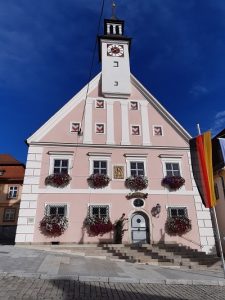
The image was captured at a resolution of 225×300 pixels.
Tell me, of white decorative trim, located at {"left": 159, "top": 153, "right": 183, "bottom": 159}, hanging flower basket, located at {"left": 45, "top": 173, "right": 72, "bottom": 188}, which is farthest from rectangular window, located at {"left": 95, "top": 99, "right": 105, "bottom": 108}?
hanging flower basket, located at {"left": 45, "top": 173, "right": 72, "bottom": 188}

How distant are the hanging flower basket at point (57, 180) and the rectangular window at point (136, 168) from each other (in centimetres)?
451

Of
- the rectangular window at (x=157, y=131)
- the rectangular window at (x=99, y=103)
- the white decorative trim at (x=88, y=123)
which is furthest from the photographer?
the rectangular window at (x=99, y=103)

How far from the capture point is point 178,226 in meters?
17.2

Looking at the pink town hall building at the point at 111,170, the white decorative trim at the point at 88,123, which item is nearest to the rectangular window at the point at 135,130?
the pink town hall building at the point at 111,170

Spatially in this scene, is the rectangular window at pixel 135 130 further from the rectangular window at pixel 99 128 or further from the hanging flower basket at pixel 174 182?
the hanging flower basket at pixel 174 182

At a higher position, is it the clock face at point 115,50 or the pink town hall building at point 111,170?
the clock face at point 115,50

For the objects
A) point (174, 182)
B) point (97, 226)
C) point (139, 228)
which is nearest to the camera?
point (97, 226)

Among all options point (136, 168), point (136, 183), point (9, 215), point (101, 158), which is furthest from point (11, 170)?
point (136, 183)

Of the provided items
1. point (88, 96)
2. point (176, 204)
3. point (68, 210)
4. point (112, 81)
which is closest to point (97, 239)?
point (68, 210)

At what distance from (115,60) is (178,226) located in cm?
1401

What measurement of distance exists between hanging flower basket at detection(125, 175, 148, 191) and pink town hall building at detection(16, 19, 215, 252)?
7 cm

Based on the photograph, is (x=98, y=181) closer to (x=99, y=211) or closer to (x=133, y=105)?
(x=99, y=211)

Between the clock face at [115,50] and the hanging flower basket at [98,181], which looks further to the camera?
the clock face at [115,50]

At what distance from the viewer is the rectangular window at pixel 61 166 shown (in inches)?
719
